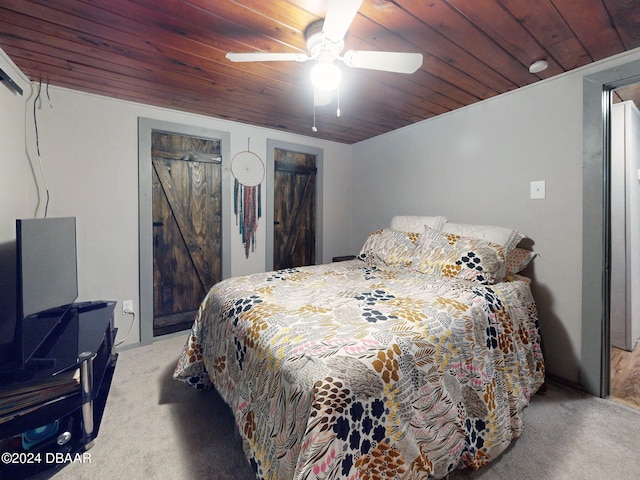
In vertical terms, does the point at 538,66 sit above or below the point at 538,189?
above

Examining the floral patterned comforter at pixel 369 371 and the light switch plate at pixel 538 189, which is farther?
the light switch plate at pixel 538 189

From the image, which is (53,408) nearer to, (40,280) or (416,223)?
(40,280)

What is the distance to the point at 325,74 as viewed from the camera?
1.44 metres

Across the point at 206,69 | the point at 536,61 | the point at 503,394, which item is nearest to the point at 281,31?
the point at 206,69

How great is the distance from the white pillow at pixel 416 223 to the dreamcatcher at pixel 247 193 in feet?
5.05

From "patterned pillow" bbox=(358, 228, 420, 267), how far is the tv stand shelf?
2057 millimetres

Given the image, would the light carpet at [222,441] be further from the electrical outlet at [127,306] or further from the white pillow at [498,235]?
the white pillow at [498,235]

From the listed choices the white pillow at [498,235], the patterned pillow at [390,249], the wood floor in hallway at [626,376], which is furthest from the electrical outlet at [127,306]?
the wood floor in hallway at [626,376]

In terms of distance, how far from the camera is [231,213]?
122 inches

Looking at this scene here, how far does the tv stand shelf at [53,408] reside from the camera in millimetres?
1236

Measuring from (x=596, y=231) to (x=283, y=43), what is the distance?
7.61 feet

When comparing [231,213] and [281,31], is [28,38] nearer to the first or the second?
[281,31]

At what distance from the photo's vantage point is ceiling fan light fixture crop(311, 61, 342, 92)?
1.43 metres

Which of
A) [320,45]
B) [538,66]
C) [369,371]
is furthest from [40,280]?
[538,66]
